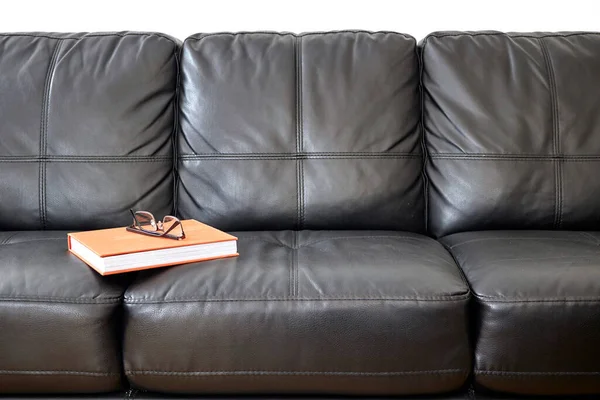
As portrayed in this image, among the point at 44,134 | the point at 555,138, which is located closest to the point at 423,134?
the point at 555,138

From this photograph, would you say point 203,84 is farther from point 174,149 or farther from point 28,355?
point 28,355

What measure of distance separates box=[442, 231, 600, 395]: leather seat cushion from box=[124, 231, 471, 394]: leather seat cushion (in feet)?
0.15

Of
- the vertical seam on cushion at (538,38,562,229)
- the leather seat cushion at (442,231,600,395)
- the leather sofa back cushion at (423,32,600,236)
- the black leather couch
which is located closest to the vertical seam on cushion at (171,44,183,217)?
the black leather couch

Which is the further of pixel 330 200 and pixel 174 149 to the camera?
pixel 174 149

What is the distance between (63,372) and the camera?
3.66ft

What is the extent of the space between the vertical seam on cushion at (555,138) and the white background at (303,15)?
37cm

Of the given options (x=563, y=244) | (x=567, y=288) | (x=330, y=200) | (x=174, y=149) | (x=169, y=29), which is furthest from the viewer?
(x=169, y=29)

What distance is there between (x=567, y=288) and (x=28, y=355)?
3.32 ft

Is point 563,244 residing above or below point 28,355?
above

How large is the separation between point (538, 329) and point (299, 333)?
44 cm

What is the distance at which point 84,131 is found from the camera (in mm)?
1604

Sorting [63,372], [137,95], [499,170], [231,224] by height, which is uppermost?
[137,95]

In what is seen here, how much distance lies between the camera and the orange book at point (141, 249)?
3.76ft

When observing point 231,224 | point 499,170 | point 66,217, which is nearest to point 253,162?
point 231,224
